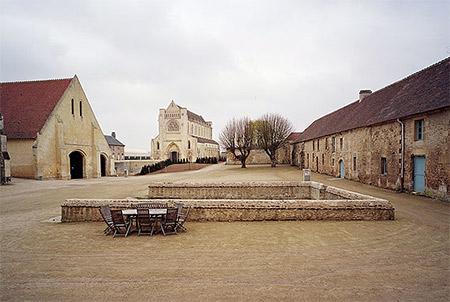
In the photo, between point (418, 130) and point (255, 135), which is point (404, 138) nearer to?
point (418, 130)

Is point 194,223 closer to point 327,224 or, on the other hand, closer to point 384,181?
point 327,224

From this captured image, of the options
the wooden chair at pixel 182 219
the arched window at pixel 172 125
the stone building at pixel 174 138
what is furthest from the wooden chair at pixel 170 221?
the arched window at pixel 172 125

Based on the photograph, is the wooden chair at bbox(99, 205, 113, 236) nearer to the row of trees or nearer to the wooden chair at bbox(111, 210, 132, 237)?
the wooden chair at bbox(111, 210, 132, 237)

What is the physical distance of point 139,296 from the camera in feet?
12.5

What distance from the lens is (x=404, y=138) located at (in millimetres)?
13133

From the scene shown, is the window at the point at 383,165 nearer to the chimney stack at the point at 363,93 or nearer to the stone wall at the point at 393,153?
the stone wall at the point at 393,153

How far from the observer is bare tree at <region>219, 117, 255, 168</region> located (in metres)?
35.8

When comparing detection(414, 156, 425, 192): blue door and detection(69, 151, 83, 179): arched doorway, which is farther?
detection(69, 151, 83, 179): arched doorway

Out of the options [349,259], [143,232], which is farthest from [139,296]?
[349,259]

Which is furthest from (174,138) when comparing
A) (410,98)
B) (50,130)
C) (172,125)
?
(410,98)

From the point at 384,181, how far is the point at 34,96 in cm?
2944

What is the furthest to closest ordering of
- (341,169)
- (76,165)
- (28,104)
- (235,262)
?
(76,165) < (28,104) < (341,169) < (235,262)

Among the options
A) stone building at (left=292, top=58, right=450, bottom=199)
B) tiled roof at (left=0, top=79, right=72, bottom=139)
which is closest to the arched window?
tiled roof at (left=0, top=79, right=72, bottom=139)

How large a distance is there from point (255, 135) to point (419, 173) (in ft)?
84.0
